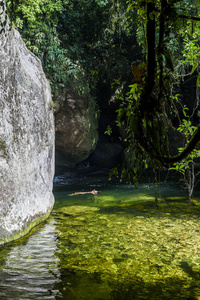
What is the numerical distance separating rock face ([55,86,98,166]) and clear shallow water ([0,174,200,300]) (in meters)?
6.56

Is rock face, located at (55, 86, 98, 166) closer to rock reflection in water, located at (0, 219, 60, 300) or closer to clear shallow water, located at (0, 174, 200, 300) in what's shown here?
clear shallow water, located at (0, 174, 200, 300)

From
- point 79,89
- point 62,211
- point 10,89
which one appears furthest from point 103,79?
point 10,89

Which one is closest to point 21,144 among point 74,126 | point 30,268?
point 30,268

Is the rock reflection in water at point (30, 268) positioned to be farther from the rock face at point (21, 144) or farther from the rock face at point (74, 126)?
the rock face at point (74, 126)

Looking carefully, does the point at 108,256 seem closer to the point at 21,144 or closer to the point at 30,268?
the point at 30,268

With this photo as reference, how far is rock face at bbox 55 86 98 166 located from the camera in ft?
46.5

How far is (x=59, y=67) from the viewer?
12609 mm

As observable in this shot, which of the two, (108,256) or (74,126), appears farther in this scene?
(74,126)

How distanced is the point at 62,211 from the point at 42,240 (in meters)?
2.48

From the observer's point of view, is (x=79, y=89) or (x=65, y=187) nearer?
(x=65, y=187)

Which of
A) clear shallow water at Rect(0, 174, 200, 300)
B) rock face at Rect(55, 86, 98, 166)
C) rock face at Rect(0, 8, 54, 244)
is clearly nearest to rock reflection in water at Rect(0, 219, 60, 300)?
clear shallow water at Rect(0, 174, 200, 300)

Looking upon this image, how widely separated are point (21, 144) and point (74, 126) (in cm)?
848

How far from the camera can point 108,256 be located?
15.0 feet

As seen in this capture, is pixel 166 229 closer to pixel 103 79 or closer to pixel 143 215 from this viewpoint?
pixel 143 215
